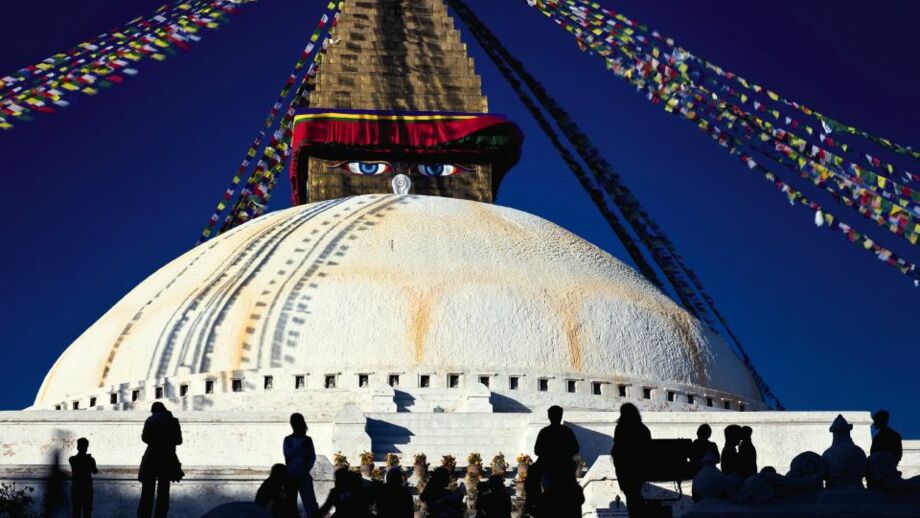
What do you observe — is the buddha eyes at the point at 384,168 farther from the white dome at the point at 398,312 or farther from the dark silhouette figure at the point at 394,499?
the dark silhouette figure at the point at 394,499

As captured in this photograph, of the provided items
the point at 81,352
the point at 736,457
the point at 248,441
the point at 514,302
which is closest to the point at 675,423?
the point at 514,302

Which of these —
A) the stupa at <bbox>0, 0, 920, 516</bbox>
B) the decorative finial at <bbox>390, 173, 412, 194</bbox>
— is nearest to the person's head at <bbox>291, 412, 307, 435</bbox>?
the stupa at <bbox>0, 0, 920, 516</bbox>

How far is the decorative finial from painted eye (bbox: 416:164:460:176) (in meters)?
0.41

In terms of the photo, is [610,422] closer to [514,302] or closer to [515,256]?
[514,302]

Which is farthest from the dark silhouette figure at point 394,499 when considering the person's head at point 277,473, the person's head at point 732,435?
the person's head at point 732,435

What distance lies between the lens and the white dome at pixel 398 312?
20094 millimetres

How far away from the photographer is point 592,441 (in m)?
18.1

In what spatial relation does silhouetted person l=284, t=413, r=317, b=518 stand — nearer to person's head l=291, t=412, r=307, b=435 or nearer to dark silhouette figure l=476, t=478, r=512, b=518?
person's head l=291, t=412, r=307, b=435

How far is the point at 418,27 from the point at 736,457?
19.1 m

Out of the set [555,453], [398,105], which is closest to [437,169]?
[398,105]

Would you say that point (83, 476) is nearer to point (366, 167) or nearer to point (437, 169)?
point (366, 167)

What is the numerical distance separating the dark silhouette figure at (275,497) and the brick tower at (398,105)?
58.6ft

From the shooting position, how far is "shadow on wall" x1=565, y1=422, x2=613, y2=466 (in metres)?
17.9

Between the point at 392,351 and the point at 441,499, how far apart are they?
A: 10.8 m
